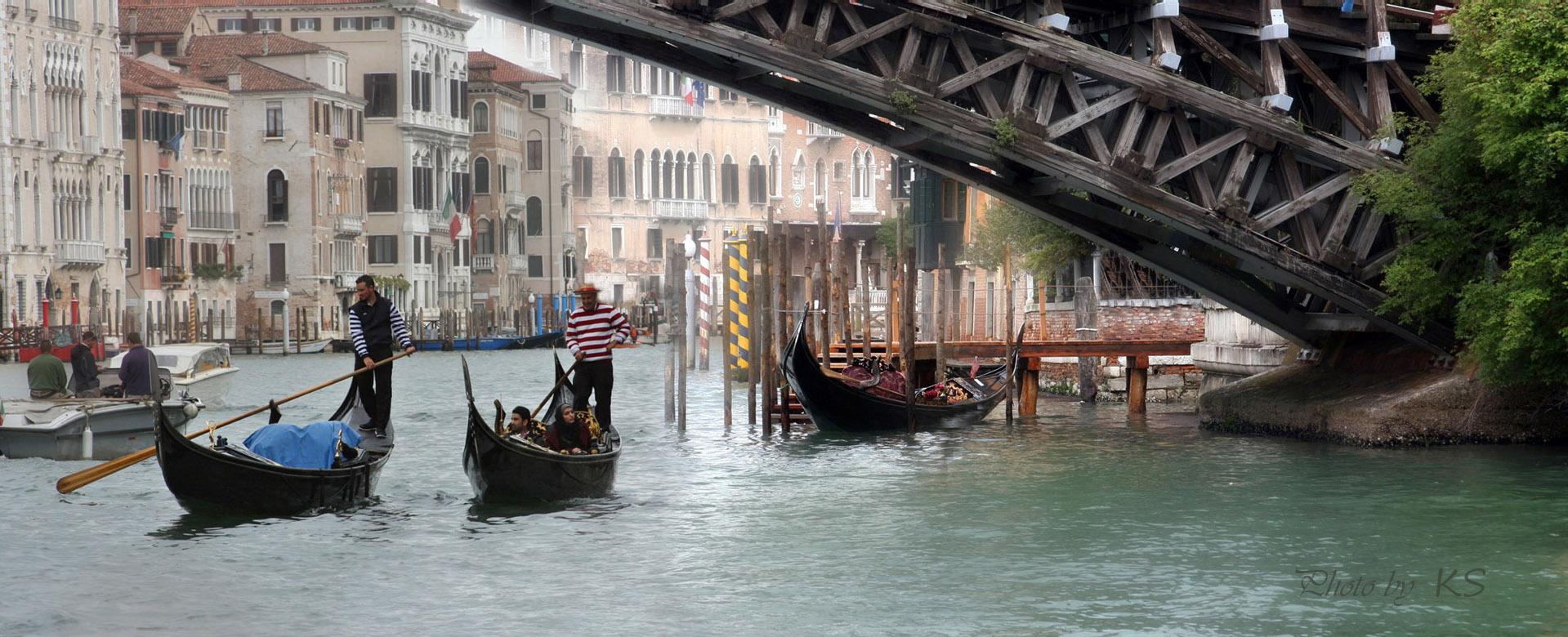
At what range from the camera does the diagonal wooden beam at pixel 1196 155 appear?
12062mm

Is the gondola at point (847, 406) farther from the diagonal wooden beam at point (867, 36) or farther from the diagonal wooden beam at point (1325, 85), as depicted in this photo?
the diagonal wooden beam at point (1325, 85)

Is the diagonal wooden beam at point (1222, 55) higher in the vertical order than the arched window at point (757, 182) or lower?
lower

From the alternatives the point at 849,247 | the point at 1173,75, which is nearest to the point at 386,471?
the point at 1173,75

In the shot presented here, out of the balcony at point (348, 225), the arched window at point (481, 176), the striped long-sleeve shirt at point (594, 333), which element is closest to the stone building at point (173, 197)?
the balcony at point (348, 225)

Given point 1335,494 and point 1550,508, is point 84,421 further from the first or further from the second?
point 1550,508

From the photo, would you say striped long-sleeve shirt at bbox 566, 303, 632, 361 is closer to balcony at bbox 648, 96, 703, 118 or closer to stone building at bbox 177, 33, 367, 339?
stone building at bbox 177, 33, 367, 339

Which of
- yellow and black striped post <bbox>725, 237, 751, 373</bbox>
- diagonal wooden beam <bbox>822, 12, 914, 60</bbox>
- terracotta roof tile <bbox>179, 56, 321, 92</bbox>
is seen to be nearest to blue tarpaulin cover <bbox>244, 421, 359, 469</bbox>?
diagonal wooden beam <bbox>822, 12, 914, 60</bbox>

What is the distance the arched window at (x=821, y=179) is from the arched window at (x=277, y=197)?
16088 mm

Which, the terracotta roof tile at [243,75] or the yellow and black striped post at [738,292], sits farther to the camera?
the terracotta roof tile at [243,75]

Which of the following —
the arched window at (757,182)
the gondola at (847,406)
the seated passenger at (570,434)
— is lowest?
the gondola at (847,406)

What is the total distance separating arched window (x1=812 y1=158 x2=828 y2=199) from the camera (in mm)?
57500

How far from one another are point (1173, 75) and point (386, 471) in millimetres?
5547

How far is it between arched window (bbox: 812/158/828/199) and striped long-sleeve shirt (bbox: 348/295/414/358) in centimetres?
4656

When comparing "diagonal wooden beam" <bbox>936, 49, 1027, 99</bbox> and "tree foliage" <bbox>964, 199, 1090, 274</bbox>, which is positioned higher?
"diagonal wooden beam" <bbox>936, 49, 1027, 99</bbox>
